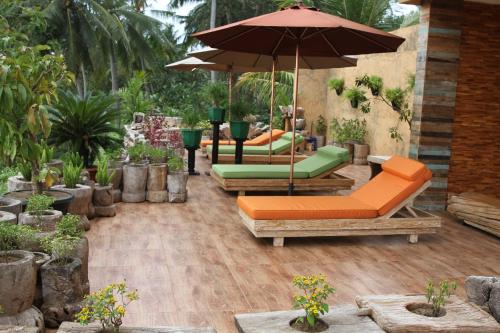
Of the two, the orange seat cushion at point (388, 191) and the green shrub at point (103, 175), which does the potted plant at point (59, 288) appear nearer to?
the green shrub at point (103, 175)

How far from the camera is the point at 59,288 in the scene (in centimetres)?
333

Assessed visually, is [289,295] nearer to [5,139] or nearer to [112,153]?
[5,139]

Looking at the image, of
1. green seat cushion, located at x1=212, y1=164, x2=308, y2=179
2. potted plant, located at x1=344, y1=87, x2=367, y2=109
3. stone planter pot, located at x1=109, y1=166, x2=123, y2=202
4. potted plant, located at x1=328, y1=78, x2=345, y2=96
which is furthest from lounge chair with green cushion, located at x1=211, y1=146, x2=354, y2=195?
potted plant, located at x1=328, y1=78, x2=345, y2=96

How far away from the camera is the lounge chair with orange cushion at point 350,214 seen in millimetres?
5301

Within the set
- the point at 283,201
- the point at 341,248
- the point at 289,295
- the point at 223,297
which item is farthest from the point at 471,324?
the point at 283,201

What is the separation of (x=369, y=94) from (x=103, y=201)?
778 centimetres

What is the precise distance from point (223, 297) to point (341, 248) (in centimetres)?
183

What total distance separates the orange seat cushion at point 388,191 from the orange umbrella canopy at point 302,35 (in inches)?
60.3

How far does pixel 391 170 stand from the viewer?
20.0 ft

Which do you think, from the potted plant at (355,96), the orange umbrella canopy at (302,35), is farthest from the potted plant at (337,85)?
the orange umbrella canopy at (302,35)

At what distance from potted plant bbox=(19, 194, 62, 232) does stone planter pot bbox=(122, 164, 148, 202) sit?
2660 mm

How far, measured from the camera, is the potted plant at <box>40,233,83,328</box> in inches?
131

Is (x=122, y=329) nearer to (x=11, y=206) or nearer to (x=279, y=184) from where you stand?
(x=11, y=206)

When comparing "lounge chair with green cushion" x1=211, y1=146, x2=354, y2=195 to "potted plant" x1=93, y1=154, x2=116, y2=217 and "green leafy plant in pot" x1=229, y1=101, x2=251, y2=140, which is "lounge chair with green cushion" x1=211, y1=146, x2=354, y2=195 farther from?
"potted plant" x1=93, y1=154, x2=116, y2=217
